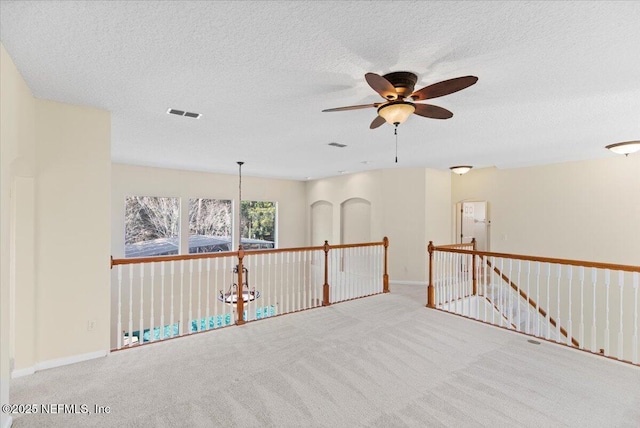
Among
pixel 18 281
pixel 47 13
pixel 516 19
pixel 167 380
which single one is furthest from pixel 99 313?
pixel 516 19

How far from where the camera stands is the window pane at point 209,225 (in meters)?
8.07

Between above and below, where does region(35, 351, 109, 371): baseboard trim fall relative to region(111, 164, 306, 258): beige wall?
below

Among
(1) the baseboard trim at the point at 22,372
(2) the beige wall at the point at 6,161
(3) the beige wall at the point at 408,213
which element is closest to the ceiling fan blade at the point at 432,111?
(2) the beige wall at the point at 6,161

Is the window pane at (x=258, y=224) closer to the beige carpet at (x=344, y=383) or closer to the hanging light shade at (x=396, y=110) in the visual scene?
the beige carpet at (x=344, y=383)

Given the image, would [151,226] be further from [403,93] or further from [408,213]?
[403,93]

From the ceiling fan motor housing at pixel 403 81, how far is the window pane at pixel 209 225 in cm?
690

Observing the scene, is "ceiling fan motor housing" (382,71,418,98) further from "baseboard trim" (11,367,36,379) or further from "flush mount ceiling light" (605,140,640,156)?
"baseboard trim" (11,367,36,379)

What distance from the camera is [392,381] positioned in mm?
2742

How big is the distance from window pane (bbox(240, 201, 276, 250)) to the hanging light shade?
6958 mm

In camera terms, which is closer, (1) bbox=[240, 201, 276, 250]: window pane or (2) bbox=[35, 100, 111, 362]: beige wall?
(2) bbox=[35, 100, 111, 362]: beige wall

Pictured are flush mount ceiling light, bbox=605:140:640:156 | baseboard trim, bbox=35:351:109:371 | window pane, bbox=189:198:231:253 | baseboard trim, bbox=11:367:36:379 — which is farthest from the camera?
window pane, bbox=189:198:231:253

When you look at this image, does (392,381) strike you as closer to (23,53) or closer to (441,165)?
(23,53)

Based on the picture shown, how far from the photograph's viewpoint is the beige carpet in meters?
2.25

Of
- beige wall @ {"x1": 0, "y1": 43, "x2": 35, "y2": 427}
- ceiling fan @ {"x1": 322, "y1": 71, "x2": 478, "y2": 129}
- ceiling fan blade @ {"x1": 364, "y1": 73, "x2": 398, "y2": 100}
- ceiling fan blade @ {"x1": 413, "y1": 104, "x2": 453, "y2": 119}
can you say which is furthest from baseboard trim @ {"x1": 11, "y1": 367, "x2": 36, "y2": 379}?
ceiling fan blade @ {"x1": 413, "y1": 104, "x2": 453, "y2": 119}
